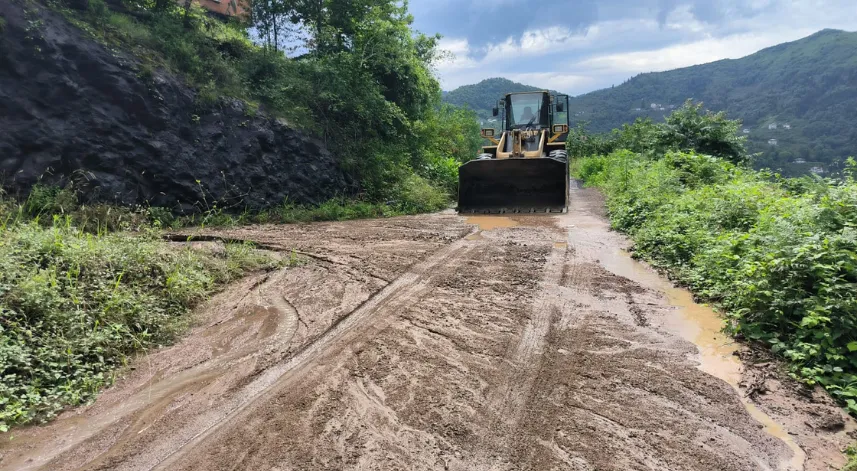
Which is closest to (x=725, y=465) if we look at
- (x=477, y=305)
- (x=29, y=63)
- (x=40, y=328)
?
(x=477, y=305)

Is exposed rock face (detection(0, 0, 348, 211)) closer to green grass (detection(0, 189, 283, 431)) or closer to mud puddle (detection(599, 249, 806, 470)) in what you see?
green grass (detection(0, 189, 283, 431))

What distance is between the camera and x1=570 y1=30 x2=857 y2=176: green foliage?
4350cm

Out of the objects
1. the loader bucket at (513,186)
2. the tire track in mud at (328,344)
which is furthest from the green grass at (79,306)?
the loader bucket at (513,186)

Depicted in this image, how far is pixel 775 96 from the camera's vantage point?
66.0 m

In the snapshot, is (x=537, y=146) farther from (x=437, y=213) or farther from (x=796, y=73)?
(x=796, y=73)

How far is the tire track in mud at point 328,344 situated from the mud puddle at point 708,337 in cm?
260

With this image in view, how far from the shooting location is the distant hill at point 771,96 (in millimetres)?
44000

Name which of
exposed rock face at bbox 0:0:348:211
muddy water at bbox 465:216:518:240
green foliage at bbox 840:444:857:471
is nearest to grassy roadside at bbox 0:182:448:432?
exposed rock face at bbox 0:0:348:211

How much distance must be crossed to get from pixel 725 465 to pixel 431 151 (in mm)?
16357

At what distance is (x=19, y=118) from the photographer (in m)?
7.51

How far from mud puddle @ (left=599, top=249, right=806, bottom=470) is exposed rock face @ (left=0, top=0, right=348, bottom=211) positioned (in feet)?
25.8

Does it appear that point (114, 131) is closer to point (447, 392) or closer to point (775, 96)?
point (447, 392)

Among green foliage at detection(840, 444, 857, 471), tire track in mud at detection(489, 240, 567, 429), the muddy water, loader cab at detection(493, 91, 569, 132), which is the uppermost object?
loader cab at detection(493, 91, 569, 132)

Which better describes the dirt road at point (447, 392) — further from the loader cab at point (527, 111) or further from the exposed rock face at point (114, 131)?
the loader cab at point (527, 111)
